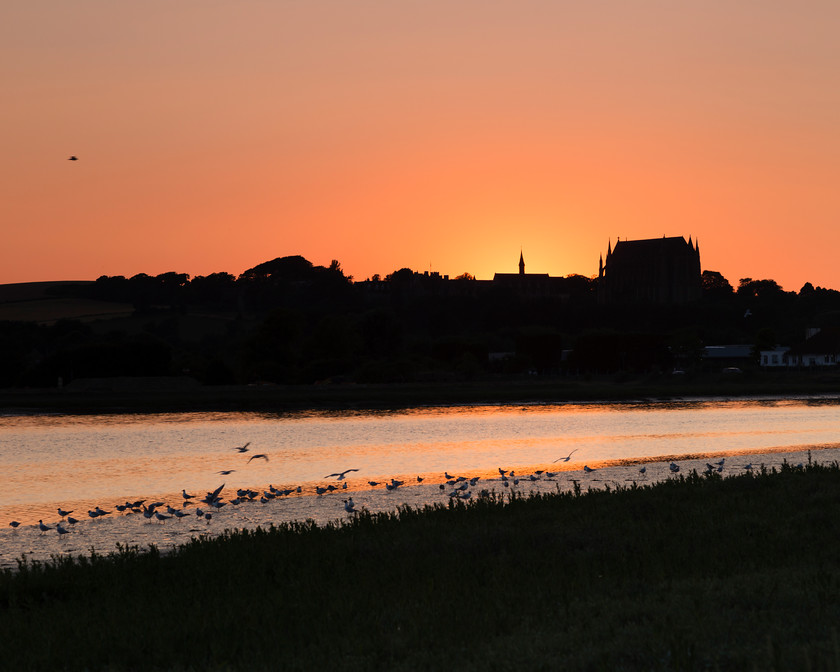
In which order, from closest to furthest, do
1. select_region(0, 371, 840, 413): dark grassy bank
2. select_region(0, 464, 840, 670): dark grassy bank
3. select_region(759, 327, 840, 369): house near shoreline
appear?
→ select_region(0, 464, 840, 670): dark grassy bank < select_region(0, 371, 840, 413): dark grassy bank < select_region(759, 327, 840, 369): house near shoreline

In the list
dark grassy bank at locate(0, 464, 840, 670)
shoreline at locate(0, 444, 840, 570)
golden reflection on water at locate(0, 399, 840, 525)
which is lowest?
golden reflection on water at locate(0, 399, 840, 525)

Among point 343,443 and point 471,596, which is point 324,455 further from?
point 471,596

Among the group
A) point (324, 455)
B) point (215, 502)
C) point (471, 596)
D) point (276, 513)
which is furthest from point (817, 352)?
point (471, 596)

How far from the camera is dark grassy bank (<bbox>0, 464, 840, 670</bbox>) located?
506 inches

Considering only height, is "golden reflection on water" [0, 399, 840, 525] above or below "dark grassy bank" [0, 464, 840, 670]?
below

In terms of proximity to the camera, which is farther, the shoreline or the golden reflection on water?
the golden reflection on water

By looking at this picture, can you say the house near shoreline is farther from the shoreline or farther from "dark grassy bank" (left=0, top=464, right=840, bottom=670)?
"dark grassy bank" (left=0, top=464, right=840, bottom=670)

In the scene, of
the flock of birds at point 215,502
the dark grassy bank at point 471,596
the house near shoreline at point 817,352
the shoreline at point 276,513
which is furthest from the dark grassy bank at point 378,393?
the dark grassy bank at point 471,596

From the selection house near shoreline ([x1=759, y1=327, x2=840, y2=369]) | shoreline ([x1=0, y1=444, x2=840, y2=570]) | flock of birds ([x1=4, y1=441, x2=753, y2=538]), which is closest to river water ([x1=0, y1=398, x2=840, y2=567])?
shoreline ([x1=0, y1=444, x2=840, y2=570])

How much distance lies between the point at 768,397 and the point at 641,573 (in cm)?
11514

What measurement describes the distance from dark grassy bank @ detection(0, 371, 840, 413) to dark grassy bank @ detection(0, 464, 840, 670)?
85.7 m

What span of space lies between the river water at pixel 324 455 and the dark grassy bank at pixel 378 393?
45.2ft

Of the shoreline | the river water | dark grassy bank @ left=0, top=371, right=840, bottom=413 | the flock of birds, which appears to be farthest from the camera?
dark grassy bank @ left=0, top=371, right=840, bottom=413

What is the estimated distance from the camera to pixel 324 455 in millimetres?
55438
